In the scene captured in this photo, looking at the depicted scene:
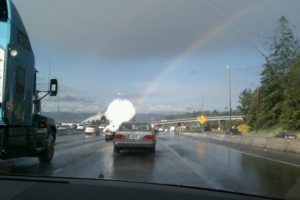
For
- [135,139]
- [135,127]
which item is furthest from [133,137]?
[135,127]

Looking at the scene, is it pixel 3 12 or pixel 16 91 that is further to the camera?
pixel 16 91

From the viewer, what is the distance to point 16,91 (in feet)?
44.9

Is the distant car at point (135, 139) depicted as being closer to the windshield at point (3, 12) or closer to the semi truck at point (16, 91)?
the semi truck at point (16, 91)

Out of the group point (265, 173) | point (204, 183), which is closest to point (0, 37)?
point (204, 183)

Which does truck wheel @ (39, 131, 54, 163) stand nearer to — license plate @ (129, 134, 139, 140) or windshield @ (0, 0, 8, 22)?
windshield @ (0, 0, 8, 22)

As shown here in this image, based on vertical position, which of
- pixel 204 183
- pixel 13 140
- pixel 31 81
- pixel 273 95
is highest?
pixel 273 95

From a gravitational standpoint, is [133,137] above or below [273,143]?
above

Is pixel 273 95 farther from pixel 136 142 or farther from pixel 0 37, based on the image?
pixel 0 37

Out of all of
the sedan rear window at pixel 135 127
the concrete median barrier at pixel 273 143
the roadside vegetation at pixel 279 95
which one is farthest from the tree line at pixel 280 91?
the sedan rear window at pixel 135 127

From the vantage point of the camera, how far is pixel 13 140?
1347 centimetres

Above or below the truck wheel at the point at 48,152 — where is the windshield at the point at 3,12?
above

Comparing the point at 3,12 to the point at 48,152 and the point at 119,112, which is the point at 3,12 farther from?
the point at 119,112

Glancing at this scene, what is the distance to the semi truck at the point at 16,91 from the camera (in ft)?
41.9

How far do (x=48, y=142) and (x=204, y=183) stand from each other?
6.93 meters
